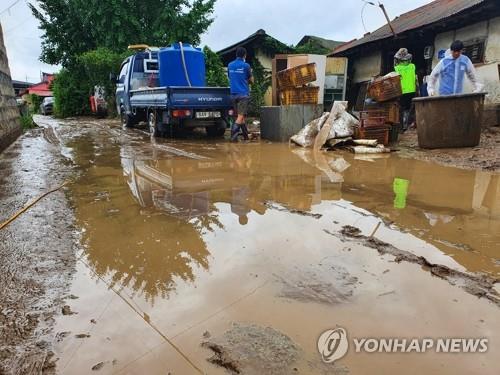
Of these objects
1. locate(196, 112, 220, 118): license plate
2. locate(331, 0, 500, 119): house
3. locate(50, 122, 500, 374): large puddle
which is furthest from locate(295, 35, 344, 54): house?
locate(50, 122, 500, 374): large puddle

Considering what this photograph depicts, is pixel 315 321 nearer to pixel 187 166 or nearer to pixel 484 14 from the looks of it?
pixel 187 166

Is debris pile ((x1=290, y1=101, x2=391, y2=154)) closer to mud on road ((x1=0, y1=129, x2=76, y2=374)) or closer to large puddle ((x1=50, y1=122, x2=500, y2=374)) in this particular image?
large puddle ((x1=50, y1=122, x2=500, y2=374))

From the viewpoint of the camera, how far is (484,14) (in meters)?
10.3

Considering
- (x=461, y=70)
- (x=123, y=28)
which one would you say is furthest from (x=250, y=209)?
(x=123, y=28)

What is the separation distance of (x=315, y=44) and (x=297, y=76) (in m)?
12.8

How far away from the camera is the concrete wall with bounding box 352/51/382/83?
50.5 ft

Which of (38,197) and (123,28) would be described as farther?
(123,28)

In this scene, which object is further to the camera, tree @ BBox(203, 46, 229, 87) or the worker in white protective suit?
tree @ BBox(203, 46, 229, 87)

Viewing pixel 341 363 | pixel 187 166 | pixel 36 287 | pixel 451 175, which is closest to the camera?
pixel 341 363

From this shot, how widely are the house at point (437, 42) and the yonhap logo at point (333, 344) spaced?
970cm

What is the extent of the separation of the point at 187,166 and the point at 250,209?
8.10ft

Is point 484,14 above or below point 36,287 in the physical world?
Result: above

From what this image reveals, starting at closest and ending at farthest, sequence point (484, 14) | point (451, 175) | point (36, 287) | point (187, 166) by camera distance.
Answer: point (36, 287) → point (451, 175) → point (187, 166) → point (484, 14)

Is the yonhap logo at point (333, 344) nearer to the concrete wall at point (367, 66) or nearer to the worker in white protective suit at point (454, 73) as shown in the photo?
the worker in white protective suit at point (454, 73)
